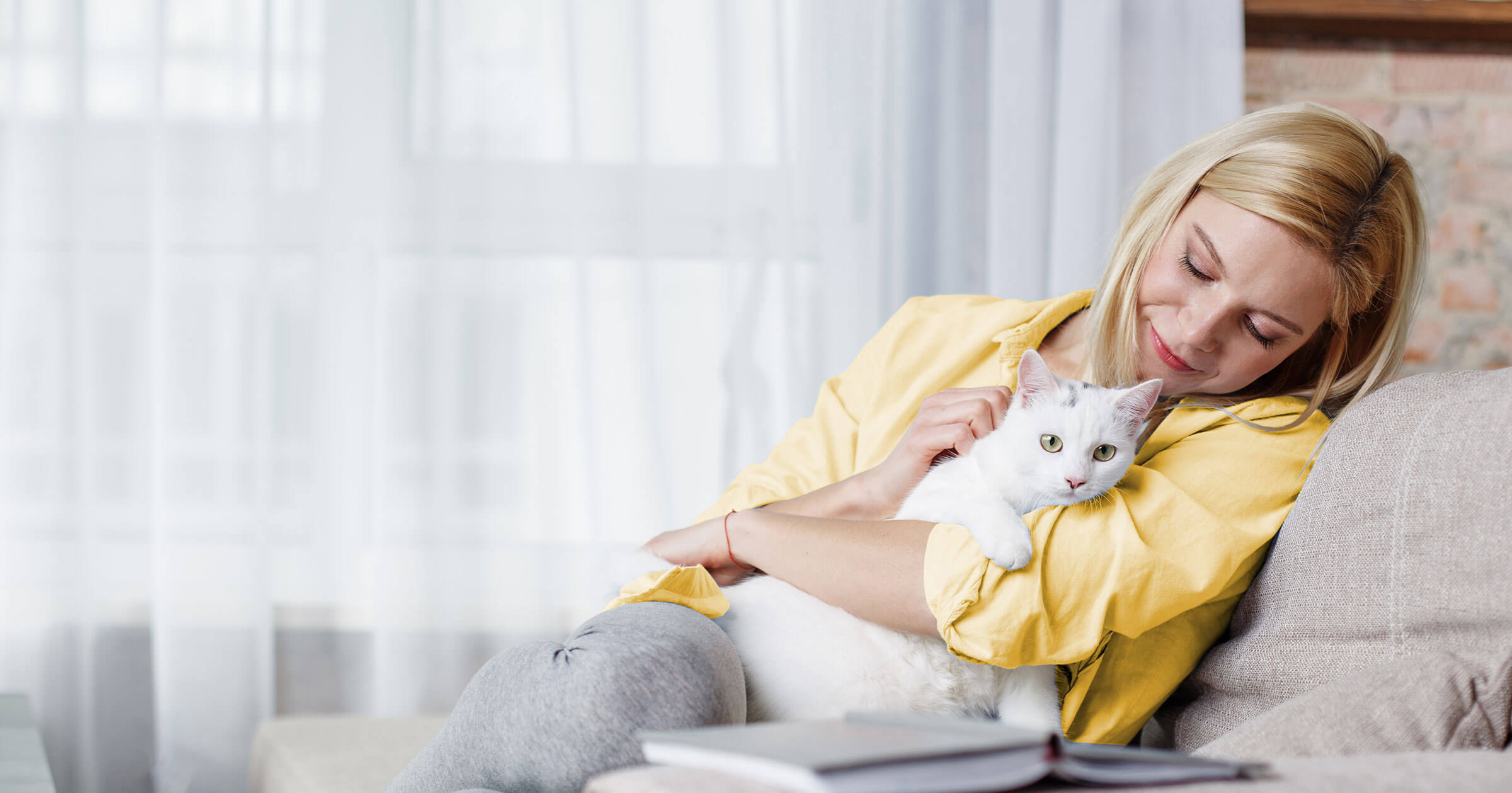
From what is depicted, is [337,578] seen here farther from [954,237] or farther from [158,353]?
[954,237]

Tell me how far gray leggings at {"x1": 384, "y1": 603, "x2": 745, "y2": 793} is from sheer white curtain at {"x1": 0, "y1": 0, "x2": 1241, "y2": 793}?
3.19 ft

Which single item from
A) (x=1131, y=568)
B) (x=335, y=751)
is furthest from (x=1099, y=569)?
(x=335, y=751)

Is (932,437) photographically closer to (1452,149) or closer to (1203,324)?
(1203,324)

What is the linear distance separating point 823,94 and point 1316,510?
1294 mm

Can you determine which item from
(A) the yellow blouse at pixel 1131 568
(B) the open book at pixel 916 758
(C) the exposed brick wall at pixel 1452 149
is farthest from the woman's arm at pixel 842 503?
(C) the exposed brick wall at pixel 1452 149

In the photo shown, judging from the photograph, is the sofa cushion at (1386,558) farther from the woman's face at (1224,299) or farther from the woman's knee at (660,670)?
the woman's knee at (660,670)

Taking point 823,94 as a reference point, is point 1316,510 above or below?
below

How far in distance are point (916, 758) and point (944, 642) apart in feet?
1.69

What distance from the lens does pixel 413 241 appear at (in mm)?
1957

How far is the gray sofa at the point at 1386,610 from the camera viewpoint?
86cm

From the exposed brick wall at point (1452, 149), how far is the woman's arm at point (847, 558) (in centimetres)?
163

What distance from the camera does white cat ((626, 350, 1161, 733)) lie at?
105cm

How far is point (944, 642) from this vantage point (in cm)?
109

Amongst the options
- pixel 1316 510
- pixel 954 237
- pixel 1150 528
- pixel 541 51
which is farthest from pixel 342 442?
pixel 1316 510
